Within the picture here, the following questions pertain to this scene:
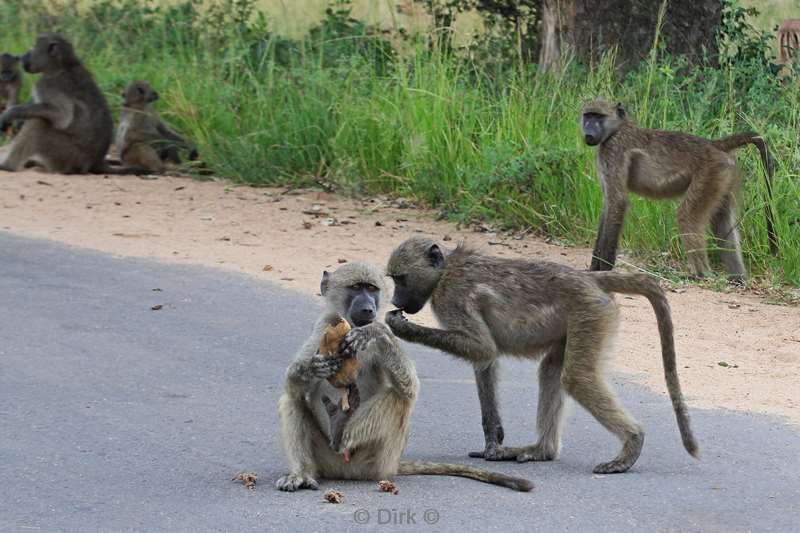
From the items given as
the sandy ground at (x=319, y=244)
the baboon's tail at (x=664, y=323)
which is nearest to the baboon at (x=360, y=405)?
the baboon's tail at (x=664, y=323)

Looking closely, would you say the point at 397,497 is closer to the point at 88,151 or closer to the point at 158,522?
the point at 158,522

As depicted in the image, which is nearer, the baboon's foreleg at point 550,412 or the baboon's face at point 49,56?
the baboon's foreleg at point 550,412

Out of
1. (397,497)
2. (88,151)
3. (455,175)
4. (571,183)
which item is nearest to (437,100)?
(455,175)

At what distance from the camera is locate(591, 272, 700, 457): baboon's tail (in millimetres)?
5121

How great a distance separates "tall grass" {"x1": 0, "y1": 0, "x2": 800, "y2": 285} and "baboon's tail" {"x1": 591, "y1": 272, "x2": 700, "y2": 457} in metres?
3.72

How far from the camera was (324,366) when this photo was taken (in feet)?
15.5

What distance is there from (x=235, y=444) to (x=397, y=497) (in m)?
1.02

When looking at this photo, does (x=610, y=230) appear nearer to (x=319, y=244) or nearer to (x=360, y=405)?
(x=319, y=244)

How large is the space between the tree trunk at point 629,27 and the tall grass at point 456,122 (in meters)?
0.28

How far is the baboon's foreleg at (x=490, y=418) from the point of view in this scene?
214 inches

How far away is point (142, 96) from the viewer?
12.9m

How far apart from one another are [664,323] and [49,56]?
9167mm

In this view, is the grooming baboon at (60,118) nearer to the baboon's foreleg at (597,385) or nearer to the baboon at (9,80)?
the baboon at (9,80)

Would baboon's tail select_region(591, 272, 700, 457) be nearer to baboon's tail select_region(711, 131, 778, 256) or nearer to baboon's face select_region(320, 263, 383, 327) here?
baboon's face select_region(320, 263, 383, 327)
